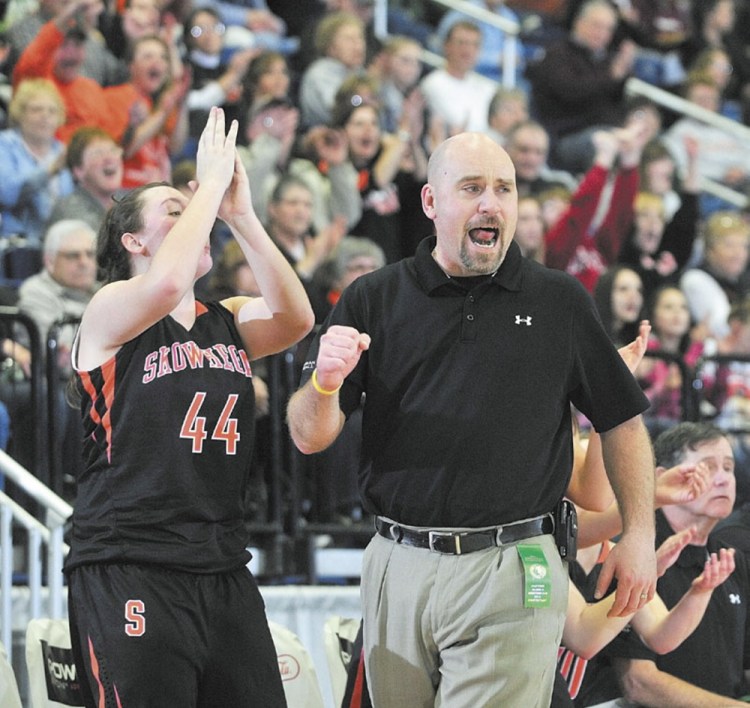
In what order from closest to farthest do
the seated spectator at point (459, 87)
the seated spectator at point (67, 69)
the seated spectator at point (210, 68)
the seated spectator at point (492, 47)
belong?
the seated spectator at point (67, 69) → the seated spectator at point (210, 68) → the seated spectator at point (459, 87) → the seated spectator at point (492, 47)

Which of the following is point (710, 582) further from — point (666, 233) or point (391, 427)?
point (666, 233)

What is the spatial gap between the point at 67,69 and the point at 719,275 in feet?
15.8

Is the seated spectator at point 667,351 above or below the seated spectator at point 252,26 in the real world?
below

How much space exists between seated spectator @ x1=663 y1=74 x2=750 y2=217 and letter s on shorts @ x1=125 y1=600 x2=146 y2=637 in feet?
31.1

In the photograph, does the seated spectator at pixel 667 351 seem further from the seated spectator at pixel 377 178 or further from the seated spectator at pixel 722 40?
the seated spectator at pixel 722 40

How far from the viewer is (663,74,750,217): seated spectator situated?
12.3 m

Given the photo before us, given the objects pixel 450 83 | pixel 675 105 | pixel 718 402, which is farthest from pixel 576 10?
pixel 718 402

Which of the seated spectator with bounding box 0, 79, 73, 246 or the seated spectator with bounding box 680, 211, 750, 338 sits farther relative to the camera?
the seated spectator with bounding box 680, 211, 750, 338

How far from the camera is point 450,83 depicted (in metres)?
10.8

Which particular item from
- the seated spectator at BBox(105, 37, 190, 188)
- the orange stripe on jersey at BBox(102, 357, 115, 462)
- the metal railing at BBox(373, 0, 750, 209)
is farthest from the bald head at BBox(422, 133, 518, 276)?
the metal railing at BBox(373, 0, 750, 209)

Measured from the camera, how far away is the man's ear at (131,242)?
3.85 metres

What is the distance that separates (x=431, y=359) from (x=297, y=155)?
5.58 m

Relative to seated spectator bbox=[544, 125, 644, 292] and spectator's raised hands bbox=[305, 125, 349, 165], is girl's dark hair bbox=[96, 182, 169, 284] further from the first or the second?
seated spectator bbox=[544, 125, 644, 292]

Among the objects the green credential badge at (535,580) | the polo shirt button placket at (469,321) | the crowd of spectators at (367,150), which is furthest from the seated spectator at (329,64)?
the green credential badge at (535,580)
